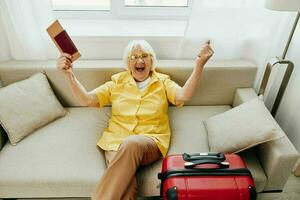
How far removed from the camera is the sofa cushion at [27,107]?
5.31ft

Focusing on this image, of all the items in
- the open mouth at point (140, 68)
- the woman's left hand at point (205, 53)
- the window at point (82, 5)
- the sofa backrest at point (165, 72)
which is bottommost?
the sofa backrest at point (165, 72)

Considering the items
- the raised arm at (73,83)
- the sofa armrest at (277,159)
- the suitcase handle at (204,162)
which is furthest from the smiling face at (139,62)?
the sofa armrest at (277,159)

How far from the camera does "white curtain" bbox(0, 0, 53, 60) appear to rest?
1.76 meters

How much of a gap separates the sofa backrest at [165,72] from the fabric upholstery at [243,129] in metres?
0.30

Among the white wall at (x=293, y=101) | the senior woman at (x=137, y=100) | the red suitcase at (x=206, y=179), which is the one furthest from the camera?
the white wall at (x=293, y=101)

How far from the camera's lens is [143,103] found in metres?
1.72

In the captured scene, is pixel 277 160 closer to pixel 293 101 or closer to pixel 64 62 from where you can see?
pixel 293 101

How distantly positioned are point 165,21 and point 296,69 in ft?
3.51

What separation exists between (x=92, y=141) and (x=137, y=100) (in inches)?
15.3

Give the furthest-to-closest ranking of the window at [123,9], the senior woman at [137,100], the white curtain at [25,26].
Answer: the window at [123,9], the white curtain at [25,26], the senior woman at [137,100]

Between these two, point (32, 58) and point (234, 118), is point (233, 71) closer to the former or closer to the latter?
point (234, 118)

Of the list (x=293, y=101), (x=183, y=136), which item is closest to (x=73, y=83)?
(x=183, y=136)

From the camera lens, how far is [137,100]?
1721 mm

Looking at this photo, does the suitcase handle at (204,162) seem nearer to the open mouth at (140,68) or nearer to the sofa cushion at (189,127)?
the sofa cushion at (189,127)
